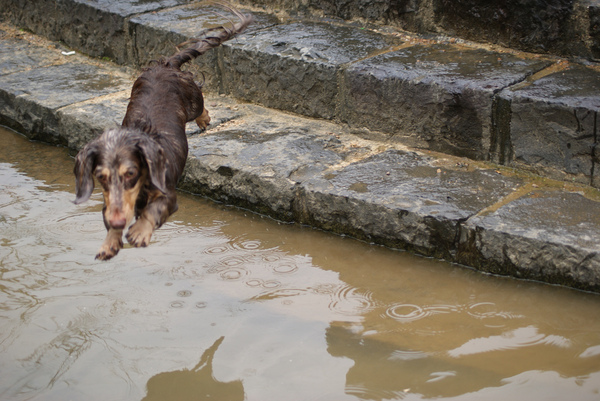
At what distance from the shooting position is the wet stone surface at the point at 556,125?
156 inches

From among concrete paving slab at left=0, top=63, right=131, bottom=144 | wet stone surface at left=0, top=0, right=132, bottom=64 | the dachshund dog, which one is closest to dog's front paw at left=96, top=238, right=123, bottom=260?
the dachshund dog

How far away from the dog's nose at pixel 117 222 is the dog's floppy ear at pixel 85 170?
0.28m

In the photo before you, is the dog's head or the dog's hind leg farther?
the dog's hind leg

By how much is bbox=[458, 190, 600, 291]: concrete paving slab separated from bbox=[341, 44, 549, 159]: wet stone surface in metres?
0.73

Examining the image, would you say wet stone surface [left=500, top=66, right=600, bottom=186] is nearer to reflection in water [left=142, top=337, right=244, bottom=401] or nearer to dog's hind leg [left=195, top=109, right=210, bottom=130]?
dog's hind leg [left=195, top=109, right=210, bottom=130]

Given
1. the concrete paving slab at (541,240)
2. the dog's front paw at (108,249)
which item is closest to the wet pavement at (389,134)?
the concrete paving slab at (541,240)

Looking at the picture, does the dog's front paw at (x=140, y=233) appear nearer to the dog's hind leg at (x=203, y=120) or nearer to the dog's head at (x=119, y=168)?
the dog's head at (x=119, y=168)

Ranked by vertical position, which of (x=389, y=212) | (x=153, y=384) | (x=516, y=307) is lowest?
(x=153, y=384)

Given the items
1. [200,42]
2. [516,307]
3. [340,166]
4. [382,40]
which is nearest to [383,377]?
[516,307]

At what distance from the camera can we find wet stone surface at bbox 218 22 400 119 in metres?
5.12

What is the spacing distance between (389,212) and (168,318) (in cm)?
137

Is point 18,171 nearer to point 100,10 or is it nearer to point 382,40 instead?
point 100,10

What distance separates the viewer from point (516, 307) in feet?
11.1

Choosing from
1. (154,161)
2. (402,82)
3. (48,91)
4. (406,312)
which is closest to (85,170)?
(154,161)
